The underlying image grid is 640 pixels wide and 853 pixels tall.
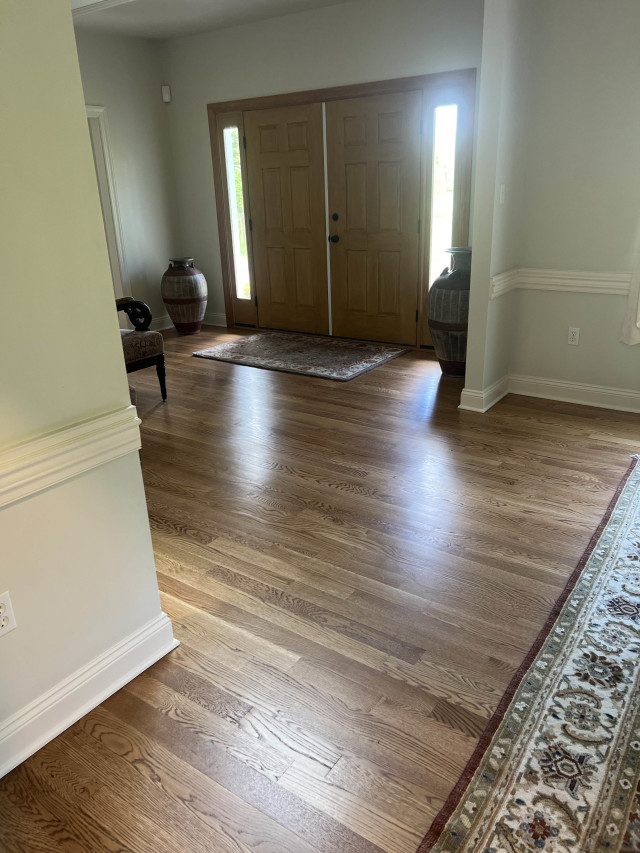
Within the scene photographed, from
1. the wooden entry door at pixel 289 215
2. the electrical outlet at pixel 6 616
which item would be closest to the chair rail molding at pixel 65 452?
the electrical outlet at pixel 6 616

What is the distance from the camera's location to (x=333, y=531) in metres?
2.68

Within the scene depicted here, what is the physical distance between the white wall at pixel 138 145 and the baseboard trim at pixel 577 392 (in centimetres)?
392

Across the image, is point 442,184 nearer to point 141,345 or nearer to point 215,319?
point 141,345

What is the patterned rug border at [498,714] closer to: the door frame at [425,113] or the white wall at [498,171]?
the white wall at [498,171]

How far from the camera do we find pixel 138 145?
241 inches

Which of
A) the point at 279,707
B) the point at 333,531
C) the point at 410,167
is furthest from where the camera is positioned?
the point at 410,167

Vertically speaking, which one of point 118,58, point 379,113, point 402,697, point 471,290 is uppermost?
point 118,58

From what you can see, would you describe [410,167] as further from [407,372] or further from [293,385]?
[293,385]

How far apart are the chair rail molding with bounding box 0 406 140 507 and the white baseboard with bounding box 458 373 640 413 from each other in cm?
273

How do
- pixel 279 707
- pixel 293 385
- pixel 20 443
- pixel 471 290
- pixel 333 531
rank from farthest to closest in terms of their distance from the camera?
pixel 293 385 → pixel 471 290 → pixel 333 531 → pixel 279 707 → pixel 20 443

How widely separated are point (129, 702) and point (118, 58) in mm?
5874

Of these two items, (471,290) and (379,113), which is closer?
(471,290)

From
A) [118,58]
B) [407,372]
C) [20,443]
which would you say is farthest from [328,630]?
[118,58]

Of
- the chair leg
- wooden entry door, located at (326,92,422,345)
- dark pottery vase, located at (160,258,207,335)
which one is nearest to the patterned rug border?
the chair leg
